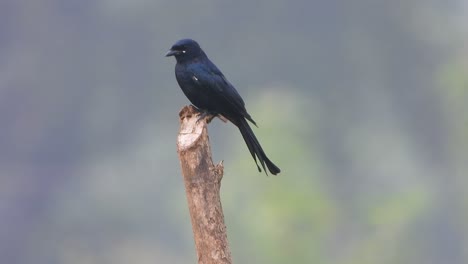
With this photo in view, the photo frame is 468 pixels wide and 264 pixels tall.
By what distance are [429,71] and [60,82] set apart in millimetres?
20961

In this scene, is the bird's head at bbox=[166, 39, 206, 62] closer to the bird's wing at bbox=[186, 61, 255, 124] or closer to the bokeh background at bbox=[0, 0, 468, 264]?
the bird's wing at bbox=[186, 61, 255, 124]

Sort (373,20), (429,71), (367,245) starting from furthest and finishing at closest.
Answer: (373,20) → (429,71) → (367,245)

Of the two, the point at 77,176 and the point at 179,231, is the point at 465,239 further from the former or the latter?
the point at 77,176

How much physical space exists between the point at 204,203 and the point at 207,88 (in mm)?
1732

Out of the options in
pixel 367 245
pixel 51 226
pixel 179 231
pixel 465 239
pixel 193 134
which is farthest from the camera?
pixel 51 226

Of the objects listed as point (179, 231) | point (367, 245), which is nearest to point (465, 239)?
point (367, 245)

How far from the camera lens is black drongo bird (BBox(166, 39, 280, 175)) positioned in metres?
8.40

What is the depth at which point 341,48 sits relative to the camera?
7544 cm

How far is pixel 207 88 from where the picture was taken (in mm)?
8633

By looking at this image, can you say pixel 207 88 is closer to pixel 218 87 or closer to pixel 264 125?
pixel 218 87

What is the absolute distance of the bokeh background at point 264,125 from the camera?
4806cm

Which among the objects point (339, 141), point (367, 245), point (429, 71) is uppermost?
point (429, 71)

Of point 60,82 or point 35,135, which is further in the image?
point 60,82

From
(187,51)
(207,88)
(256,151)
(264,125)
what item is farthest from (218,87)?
(264,125)
